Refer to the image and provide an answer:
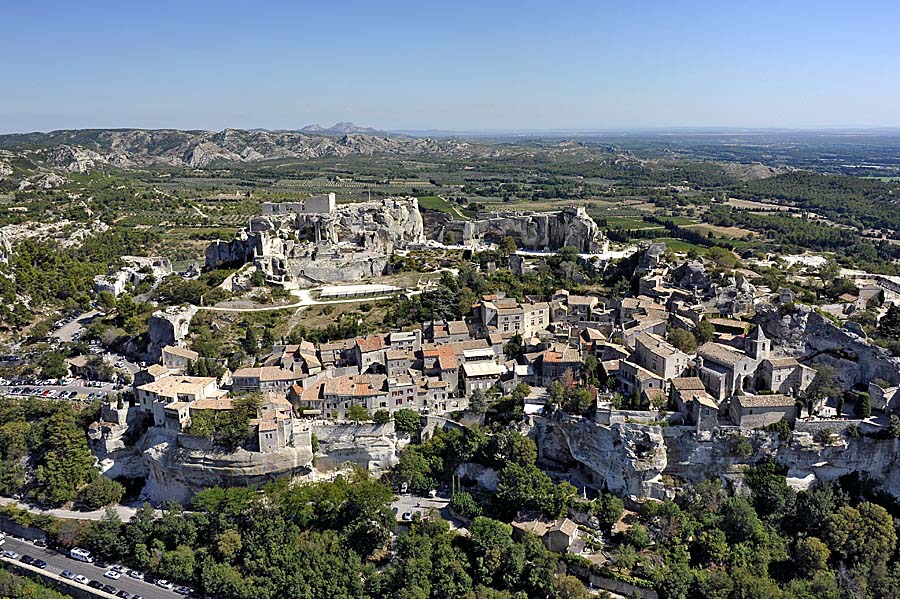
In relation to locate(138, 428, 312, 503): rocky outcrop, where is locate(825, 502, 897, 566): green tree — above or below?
below

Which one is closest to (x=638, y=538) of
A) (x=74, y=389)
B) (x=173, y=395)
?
(x=173, y=395)

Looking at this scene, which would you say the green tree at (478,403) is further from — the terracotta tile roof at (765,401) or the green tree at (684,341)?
the terracotta tile roof at (765,401)

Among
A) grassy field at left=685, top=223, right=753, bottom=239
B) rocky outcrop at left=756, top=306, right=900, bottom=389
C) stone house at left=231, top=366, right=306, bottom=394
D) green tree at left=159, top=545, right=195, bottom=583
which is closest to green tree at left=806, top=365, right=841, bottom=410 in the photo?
rocky outcrop at left=756, top=306, right=900, bottom=389

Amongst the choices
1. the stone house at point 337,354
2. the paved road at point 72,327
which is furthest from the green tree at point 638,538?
the paved road at point 72,327

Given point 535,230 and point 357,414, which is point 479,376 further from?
point 535,230

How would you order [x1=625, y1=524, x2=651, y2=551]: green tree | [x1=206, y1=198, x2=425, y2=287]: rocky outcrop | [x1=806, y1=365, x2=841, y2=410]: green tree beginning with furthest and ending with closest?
[x1=206, y1=198, x2=425, y2=287]: rocky outcrop
[x1=806, y1=365, x2=841, y2=410]: green tree
[x1=625, y1=524, x2=651, y2=551]: green tree

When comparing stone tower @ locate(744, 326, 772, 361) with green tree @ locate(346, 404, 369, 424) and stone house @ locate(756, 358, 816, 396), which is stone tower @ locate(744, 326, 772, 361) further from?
green tree @ locate(346, 404, 369, 424)

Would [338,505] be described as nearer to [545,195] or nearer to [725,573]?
[725,573]
